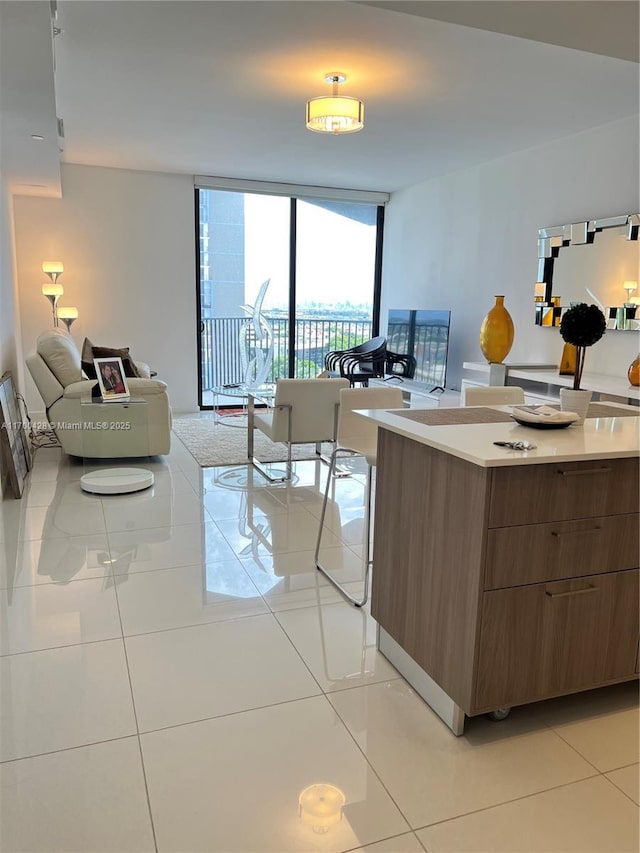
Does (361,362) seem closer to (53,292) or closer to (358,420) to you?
(53,292)

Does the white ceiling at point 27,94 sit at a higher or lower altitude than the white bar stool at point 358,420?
higher

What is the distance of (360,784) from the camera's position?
1.66 m

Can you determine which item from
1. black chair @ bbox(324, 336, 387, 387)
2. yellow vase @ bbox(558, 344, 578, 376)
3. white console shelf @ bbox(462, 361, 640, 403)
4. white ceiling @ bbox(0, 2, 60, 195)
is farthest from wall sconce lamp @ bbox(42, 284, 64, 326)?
yellow vase @ bbox(558, 344, 578, 376)

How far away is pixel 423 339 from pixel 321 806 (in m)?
5.33

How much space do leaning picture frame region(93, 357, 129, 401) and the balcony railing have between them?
8.97 feet

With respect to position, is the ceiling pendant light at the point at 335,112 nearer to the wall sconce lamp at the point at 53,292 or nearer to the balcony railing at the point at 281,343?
the wall sconce lamp at the point at 53,292

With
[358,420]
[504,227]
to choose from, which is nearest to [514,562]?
[358,420]

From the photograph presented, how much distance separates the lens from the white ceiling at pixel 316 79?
3.00 metres

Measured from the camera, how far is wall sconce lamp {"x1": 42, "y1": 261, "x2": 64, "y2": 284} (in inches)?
242

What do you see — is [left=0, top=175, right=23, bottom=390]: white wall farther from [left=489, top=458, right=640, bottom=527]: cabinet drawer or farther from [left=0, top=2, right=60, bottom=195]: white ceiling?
[left=489, top=458, right=640, bottom=527]: cabinet drawer

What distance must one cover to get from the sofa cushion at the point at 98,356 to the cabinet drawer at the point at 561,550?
13.1 feet

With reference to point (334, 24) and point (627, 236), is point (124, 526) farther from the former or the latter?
point (627, 236)

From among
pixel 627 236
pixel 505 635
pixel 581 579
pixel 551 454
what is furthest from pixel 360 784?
pixel 627 236

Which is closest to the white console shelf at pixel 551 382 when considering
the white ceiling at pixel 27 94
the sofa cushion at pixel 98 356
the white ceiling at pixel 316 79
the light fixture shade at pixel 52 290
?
the white ceiling at pixel 316 79
